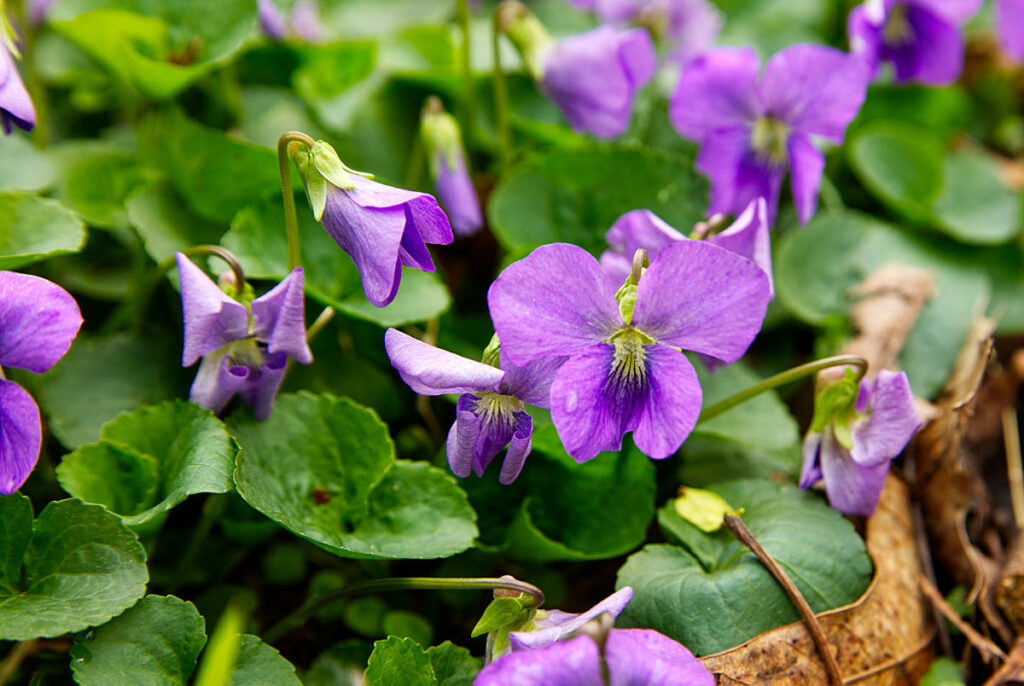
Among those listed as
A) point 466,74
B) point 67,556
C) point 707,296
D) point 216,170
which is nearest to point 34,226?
point 216,170

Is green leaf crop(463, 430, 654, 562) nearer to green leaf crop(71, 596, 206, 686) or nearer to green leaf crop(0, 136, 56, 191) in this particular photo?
green leaf crop(71, 596, 206, 686)

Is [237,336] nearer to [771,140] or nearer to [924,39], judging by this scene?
[771,140]

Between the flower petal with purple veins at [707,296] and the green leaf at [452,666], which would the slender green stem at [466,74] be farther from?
the green leaf at [452,666]

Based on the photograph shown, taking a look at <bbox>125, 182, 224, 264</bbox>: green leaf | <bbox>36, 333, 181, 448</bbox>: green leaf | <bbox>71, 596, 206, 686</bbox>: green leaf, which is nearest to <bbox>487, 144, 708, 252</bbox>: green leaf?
<bbox>125, 182, 224, 264</bbox>: green leaf

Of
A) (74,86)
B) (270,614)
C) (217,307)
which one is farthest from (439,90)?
(270,614)

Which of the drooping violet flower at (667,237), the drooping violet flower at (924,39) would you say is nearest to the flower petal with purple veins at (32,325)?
the drooping violet flower at (667,237)

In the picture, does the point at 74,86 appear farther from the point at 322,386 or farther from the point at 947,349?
the point at 947,349
